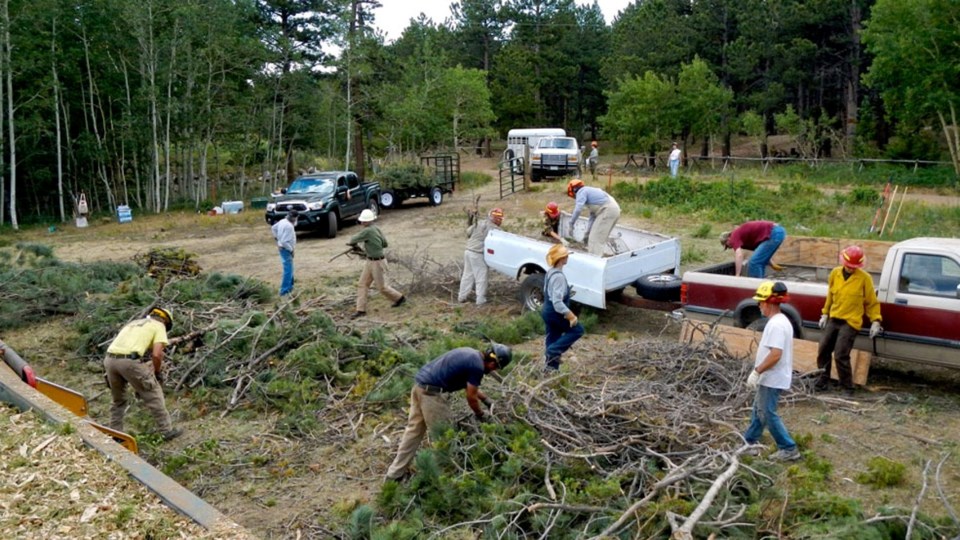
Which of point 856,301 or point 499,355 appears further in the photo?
point 856,301

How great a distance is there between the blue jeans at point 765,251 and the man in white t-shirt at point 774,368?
400 centimetres

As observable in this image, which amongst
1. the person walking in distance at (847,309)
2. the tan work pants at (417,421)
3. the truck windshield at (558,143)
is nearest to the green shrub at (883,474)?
the person walking in distance at (847,309)

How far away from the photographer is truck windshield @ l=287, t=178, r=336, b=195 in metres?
22.1

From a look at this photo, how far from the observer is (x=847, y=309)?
7879 mm

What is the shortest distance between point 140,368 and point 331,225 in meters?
13.8

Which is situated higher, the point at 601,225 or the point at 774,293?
the point at 601,225

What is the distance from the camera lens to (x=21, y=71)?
25.6m

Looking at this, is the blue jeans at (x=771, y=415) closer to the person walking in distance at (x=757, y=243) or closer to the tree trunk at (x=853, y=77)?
the person walking in distance at (x=757, y=243)

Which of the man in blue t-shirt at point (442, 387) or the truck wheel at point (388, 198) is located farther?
the truck wheel at point (388, 198)

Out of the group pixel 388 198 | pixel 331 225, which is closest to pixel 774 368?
pixel 331 225

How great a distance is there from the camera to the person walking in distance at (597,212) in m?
11.7

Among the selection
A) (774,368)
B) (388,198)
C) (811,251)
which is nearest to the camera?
→ (774,368)

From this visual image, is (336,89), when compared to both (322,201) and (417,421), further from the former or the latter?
(417,421)

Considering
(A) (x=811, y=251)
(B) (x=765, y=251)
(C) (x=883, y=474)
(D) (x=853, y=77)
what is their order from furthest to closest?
(D) (x=853, y=77)
(A) (x=811, y=251)
(B) (x=765, y=251)
(C) (x=883, y=474)
